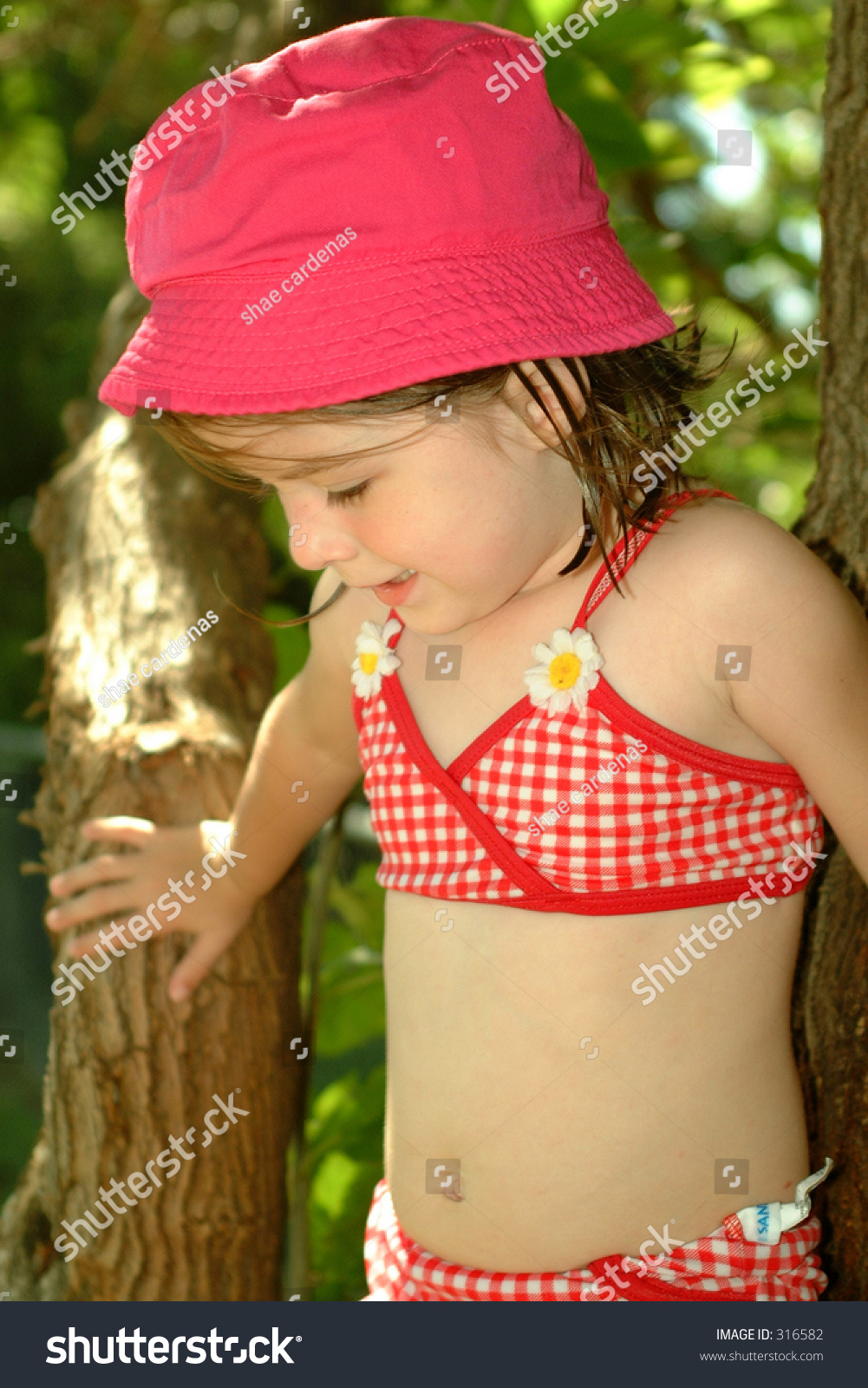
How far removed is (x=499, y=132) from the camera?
0.99m

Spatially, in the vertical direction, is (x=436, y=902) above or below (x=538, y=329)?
below

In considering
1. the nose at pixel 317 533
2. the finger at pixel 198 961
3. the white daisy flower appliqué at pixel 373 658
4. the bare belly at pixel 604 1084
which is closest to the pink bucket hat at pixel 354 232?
the nose at pixel 317 533

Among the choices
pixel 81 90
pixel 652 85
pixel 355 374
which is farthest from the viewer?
pixel 81 90

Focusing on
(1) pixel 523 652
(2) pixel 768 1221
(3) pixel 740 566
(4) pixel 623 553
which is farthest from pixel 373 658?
(2) pixel 768 1221

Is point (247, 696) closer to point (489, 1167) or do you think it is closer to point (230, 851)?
point (230, 851)

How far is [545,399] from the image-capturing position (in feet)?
3.52

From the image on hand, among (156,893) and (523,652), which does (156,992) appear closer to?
(156,893)

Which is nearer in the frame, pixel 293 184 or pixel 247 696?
pixel 293 184

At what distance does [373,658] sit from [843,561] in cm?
49

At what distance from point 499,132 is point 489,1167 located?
0.89 metres

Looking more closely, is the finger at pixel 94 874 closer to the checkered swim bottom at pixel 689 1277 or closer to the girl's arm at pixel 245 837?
the girl's arm at pixel 245 837

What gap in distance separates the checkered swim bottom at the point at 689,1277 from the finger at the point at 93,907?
0.51 meters

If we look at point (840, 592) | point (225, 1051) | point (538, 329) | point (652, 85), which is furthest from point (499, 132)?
point (652, 85)

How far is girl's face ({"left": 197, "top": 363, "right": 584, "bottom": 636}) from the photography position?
1003 millimetres
